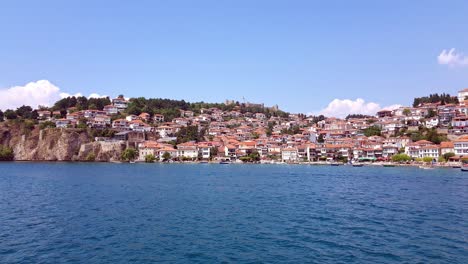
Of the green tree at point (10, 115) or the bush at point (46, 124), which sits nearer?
the bush at point (46, 124)

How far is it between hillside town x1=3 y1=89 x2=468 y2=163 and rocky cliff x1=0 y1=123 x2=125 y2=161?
11.6ft

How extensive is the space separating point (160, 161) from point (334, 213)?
246 feet

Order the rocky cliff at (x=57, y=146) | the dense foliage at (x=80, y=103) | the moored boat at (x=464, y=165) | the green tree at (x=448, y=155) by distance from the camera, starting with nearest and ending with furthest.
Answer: the moored boat at (x=464, y=165) → the green tree at (x=448, y=155) → the rocky cliff at (x=57, y=146) → the dense foliage at (x=80, y=103)

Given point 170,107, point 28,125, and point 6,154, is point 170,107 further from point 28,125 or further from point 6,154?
point 6,154

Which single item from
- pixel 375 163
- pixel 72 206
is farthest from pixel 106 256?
pixel 375 163

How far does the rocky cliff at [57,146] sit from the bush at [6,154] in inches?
43.2

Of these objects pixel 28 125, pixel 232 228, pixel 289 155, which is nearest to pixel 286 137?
pixel 289 155

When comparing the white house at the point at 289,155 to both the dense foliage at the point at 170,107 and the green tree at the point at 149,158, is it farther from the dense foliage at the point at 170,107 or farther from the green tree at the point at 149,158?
the dense foliage at the point at 170,107

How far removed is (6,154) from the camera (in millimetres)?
89562

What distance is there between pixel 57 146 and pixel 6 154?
40.8ft

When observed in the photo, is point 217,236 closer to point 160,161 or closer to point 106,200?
point 106,200

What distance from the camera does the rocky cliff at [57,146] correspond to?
296 ft

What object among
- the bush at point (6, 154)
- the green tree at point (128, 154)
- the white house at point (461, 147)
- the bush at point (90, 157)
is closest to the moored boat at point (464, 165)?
the white house at point (461, 147)

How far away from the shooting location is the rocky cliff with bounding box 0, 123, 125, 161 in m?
90.3
